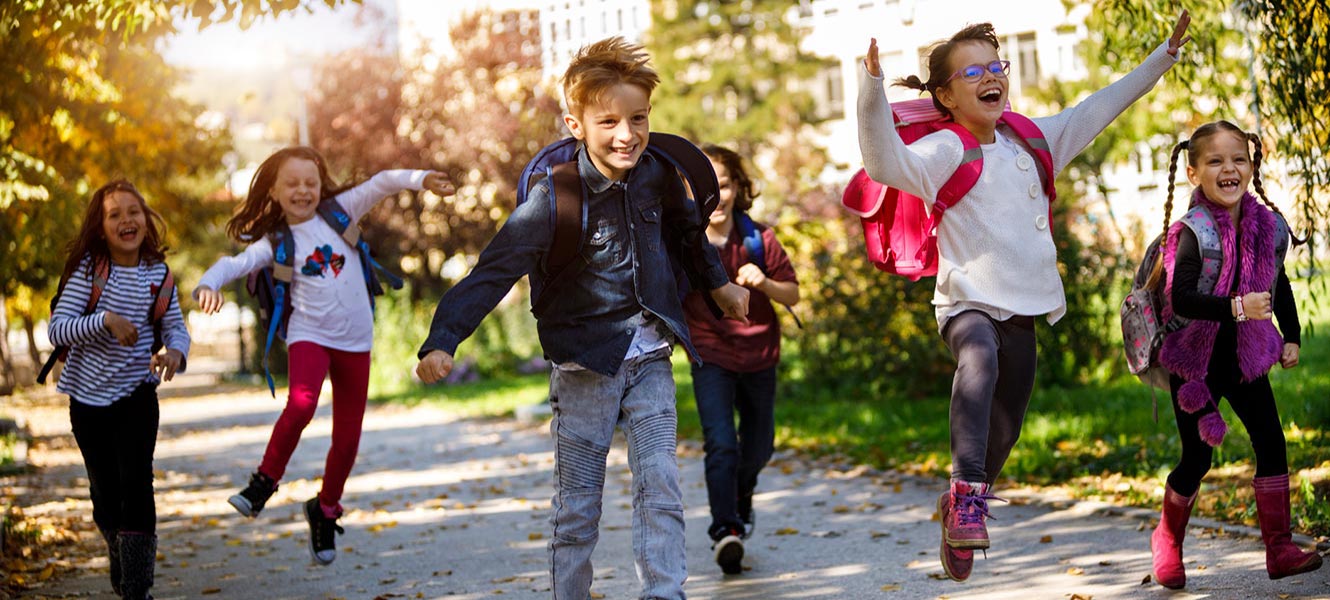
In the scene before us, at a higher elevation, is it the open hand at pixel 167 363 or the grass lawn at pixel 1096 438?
the open hand at pixel 167 363

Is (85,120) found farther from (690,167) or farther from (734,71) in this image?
(734,71)

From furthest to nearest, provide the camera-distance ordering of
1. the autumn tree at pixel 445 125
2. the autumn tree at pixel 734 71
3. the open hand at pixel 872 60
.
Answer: the autumn tree at pixel 734 71 < the autumn tree at pixel 445 125 < the open hand at pixel 872 60

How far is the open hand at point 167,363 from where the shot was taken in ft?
19.3

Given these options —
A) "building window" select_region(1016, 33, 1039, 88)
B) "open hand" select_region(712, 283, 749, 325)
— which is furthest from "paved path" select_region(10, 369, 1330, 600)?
"building window" select_region(1016, 33, 1039, 88)

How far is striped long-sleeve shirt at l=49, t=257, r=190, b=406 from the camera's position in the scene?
5.86m

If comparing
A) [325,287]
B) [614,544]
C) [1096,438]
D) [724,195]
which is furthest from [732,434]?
[1096,438]

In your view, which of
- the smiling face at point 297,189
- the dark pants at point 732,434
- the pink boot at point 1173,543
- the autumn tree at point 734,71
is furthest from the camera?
the autumn tree at point 734,71

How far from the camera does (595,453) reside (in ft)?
15.0

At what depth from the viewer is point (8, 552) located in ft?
24.8

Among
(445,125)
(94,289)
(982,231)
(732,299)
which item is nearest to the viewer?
(732,299)

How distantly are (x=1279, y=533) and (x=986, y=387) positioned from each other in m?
1.29

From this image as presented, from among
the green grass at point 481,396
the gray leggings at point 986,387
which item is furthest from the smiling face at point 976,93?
the green grass at point 481,396

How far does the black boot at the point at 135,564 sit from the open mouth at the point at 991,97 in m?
3.69

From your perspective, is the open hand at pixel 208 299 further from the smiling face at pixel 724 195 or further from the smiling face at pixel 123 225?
the smiling face at pixel 724 195
